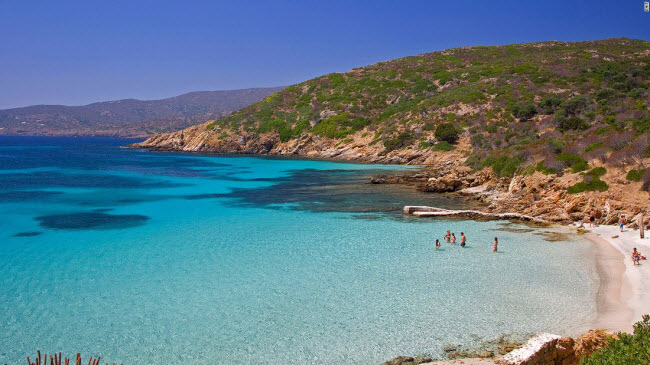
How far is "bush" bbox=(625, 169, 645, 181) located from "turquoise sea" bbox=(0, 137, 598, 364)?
7143 mm

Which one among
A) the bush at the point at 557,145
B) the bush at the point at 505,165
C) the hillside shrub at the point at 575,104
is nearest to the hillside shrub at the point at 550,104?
the hillside shrub at the point at 575,104

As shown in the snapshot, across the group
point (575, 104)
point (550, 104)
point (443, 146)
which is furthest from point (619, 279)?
point (550, 104)

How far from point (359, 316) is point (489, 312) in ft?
12.2

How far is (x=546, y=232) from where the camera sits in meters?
21.0

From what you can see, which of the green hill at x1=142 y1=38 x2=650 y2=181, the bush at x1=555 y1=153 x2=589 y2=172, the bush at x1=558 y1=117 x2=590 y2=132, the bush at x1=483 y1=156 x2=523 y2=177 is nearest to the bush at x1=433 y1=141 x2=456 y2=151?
the green hill at x1=142 y1=38 x2=650 y2=181

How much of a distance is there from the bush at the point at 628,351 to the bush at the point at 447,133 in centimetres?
5167

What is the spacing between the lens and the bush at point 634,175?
910 inches

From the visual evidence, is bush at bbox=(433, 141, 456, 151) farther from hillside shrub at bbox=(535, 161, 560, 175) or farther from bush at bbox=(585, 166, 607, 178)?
bush at bbox=(585, 166, 607, 178)

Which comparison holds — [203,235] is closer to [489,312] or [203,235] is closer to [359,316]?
[359,316]

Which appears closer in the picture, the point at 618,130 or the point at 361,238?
the point at 361,238

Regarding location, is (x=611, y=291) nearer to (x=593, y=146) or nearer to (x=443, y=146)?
(x=593, y=146)

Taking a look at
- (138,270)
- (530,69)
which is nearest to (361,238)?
(138,270)

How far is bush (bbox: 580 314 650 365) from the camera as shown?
229 inches

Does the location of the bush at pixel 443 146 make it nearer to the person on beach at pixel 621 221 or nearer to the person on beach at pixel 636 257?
the person on beach at pixel 621 221
